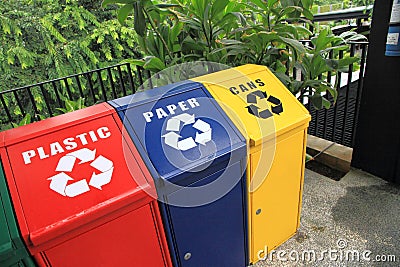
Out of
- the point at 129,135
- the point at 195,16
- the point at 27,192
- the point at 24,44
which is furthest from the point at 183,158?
the point at 24,44

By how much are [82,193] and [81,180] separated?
0.15ft

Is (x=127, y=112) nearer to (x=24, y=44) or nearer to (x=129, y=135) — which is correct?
(x=129, y=135)

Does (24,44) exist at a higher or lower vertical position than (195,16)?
lower

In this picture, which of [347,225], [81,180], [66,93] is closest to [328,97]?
[347,225]

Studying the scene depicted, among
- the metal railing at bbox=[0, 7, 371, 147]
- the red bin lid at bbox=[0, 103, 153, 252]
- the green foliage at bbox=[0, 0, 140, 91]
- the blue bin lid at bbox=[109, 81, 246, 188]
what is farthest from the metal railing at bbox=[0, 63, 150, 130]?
the blue bin lid at bbox=[109, 81, 246, 188]

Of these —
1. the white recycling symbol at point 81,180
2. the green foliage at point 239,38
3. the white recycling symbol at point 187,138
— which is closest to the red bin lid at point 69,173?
the white recycling symbol at point 81,180

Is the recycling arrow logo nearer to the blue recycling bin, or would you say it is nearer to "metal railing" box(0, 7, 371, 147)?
the blue recycling bin

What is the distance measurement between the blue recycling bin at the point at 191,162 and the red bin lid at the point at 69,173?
0.07m

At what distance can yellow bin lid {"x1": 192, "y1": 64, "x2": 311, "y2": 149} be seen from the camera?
1093 millimetres

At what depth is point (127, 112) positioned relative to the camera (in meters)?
1.01

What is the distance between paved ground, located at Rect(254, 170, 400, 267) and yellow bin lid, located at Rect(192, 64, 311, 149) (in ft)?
2.33

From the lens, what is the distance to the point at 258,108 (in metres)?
1.15

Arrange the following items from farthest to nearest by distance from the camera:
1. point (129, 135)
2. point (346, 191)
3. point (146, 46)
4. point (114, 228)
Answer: point (346, 191)
point (146, 46)
point (129, 135)
point (114, 228)

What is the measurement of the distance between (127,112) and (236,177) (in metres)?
0.48
